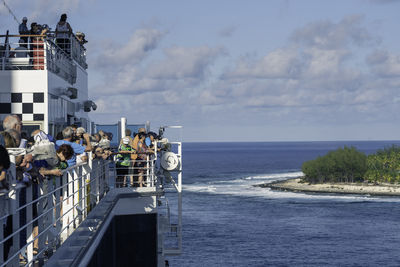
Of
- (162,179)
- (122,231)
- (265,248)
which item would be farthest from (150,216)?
(265,248)

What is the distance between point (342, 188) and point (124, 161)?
356ft

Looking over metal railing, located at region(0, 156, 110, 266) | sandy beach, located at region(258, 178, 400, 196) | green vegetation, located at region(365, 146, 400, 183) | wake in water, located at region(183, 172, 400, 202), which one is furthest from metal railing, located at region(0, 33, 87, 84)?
green vegetation, located at region(365, 146, 400, 183)

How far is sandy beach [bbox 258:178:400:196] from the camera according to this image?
11445 cm

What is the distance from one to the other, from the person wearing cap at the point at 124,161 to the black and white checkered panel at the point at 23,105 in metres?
2.20

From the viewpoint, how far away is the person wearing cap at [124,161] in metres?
16.5

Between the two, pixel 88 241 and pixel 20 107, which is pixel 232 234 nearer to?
pixel 20 107

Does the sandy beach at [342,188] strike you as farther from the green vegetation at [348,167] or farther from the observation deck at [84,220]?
the observation deck at [84,220]

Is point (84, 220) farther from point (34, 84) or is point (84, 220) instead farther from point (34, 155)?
point (34, 84)

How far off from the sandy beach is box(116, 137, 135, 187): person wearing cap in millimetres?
100564

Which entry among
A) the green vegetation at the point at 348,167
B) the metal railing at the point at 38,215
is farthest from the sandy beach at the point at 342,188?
the metal railing at the point at 38,215

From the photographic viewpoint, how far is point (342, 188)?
12081 cm

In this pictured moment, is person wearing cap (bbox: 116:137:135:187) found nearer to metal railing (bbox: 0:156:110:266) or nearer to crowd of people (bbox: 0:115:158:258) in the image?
crowd of people (bbox: 0:115:158:258)

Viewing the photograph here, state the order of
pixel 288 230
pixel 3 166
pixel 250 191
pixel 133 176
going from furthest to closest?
pixel 250 191 → pixel 288 230 → pixel 133 176 → pixel 3 166

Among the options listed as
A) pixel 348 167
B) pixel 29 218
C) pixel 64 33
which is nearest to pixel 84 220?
pixel 29 218
